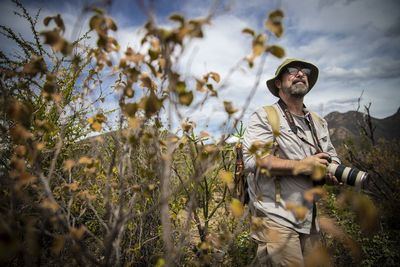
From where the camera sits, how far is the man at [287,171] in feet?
6.54

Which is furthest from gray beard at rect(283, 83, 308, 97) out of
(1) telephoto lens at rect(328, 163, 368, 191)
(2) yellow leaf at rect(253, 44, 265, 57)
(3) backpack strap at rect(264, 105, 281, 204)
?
(2) yellow leaf at rect(253, 44, 265, 57)

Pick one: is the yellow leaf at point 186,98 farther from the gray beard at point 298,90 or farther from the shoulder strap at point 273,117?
the gray beard at point 298,90

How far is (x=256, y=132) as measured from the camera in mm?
2264

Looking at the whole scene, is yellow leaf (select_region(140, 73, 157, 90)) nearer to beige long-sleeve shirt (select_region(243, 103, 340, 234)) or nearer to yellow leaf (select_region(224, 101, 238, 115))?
yellow leaf (select_region(224, 101, 238, 115))

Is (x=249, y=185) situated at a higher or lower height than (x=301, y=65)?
lower

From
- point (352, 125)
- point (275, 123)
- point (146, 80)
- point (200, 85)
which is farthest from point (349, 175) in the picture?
point (352, 125)

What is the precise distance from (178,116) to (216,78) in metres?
0.33

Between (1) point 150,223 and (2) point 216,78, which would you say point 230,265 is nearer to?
(1) point 150,223

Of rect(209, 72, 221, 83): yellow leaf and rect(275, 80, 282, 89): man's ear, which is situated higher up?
rect(275, 80, 282, 89): man's ear

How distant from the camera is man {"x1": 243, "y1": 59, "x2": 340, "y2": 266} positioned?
199 centimetres

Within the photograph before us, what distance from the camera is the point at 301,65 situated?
9.35 feet

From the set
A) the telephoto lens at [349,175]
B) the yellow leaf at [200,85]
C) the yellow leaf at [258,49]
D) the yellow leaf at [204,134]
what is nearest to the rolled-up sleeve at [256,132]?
the telephoto lens at [349,175]

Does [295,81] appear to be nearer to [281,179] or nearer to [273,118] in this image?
[273,118]

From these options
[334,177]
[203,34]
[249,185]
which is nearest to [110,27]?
[203,34]
